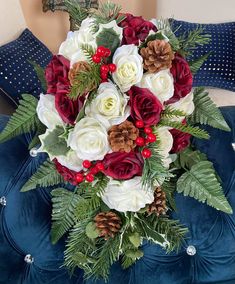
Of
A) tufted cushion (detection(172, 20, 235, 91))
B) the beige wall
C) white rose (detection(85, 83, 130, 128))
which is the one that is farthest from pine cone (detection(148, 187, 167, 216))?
the beige wall

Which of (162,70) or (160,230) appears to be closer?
(162,70)

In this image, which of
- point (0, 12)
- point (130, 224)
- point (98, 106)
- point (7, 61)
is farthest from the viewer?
point (0, 12)

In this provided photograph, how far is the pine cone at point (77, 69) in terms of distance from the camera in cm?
60

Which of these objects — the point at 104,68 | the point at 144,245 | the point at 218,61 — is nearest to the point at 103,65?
the point at 104,68

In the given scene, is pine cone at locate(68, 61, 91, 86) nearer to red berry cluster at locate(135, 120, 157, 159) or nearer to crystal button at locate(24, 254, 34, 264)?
red berry cluster at locate(135, 120, 157, 159)

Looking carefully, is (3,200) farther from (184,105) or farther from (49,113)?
(184,105)

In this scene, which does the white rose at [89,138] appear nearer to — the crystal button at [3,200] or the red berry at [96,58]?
the red berry at [96,58]

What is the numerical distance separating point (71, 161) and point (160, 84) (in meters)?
0.21

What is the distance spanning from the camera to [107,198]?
2.25 ft

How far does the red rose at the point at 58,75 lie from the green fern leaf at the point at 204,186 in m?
0.29

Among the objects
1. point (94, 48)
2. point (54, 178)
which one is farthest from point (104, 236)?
point (94, 48)

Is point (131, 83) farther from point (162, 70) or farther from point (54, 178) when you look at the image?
point (54, 178)

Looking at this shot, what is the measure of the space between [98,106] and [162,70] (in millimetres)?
125

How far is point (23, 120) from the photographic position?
71cm
